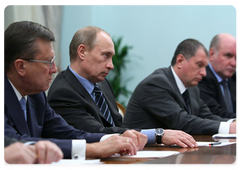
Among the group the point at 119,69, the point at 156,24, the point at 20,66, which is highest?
the point at 156,24

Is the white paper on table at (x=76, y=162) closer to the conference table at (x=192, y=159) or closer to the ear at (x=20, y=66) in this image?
the conference table at (x=192, y=159)

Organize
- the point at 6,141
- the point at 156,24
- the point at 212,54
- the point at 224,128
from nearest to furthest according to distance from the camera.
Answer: the point at 6,141, the point at 224,128, the point at 212,54, the point at 156,24

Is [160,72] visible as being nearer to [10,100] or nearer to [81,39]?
[81,39]

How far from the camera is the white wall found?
5.09 m

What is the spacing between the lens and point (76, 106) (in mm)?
2160

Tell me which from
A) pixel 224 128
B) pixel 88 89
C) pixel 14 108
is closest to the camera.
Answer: pixel 14 108

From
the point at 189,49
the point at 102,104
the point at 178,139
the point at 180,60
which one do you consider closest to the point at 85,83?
the point at 102,104

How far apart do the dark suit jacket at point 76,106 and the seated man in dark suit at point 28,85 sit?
0.38m

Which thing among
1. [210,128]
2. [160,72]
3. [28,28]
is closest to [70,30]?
[160,72]

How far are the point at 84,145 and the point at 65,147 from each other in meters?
0.08

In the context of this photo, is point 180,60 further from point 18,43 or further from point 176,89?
point 18,43

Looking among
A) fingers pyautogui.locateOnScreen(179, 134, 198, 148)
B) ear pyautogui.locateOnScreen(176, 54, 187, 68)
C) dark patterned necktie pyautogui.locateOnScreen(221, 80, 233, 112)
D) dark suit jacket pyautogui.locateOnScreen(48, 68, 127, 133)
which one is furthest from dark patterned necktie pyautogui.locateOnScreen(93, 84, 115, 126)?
dark patterned necktie pyautogui.locateOnScreen(221, 80, 233, 112)

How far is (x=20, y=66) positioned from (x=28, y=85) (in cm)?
10

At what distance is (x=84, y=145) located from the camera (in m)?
1.49
